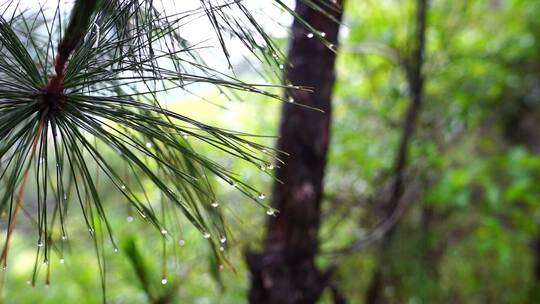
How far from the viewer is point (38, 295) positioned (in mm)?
2275

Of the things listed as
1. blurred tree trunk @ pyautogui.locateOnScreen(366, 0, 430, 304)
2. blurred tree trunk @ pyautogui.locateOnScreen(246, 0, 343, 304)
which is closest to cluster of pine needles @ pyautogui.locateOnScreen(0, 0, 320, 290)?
blurred tree trunk @ pyautogui.locateOnScreen(246, 0, 343, 304)

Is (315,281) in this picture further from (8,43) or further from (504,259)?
(8,43)

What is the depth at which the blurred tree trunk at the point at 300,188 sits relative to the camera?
4.58 ft

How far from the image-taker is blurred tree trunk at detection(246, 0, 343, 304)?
4.58 feet

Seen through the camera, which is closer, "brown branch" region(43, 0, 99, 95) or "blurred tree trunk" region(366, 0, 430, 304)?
"brown branch" region(43, 0, 99, 95)

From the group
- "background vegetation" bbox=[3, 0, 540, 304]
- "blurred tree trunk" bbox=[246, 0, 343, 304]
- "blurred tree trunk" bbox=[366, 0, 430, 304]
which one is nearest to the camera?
"blurred tree trunk" bbox=[246, 0, 343, 304]

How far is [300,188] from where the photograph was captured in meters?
1.43

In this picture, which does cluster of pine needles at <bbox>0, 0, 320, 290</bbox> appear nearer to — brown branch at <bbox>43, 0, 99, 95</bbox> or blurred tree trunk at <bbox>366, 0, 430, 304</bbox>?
Result: brown branch at <bbox>43, 0, 99, 95</bbox>

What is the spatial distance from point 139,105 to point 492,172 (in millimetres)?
1713

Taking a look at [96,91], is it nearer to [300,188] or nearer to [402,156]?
[300,188]

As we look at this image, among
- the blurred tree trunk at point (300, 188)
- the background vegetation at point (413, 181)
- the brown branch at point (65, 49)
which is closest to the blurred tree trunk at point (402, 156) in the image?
the background vegetation at point (413, 181)

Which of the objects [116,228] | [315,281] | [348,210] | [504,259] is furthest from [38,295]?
[504,259]

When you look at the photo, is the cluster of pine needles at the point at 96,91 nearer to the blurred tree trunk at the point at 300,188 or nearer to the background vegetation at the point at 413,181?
the blurred tree trunk at the point at 300,188

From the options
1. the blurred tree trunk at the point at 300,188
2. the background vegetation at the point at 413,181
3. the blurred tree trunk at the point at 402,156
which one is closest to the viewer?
the blurred tree trunk at the point at 300,188
